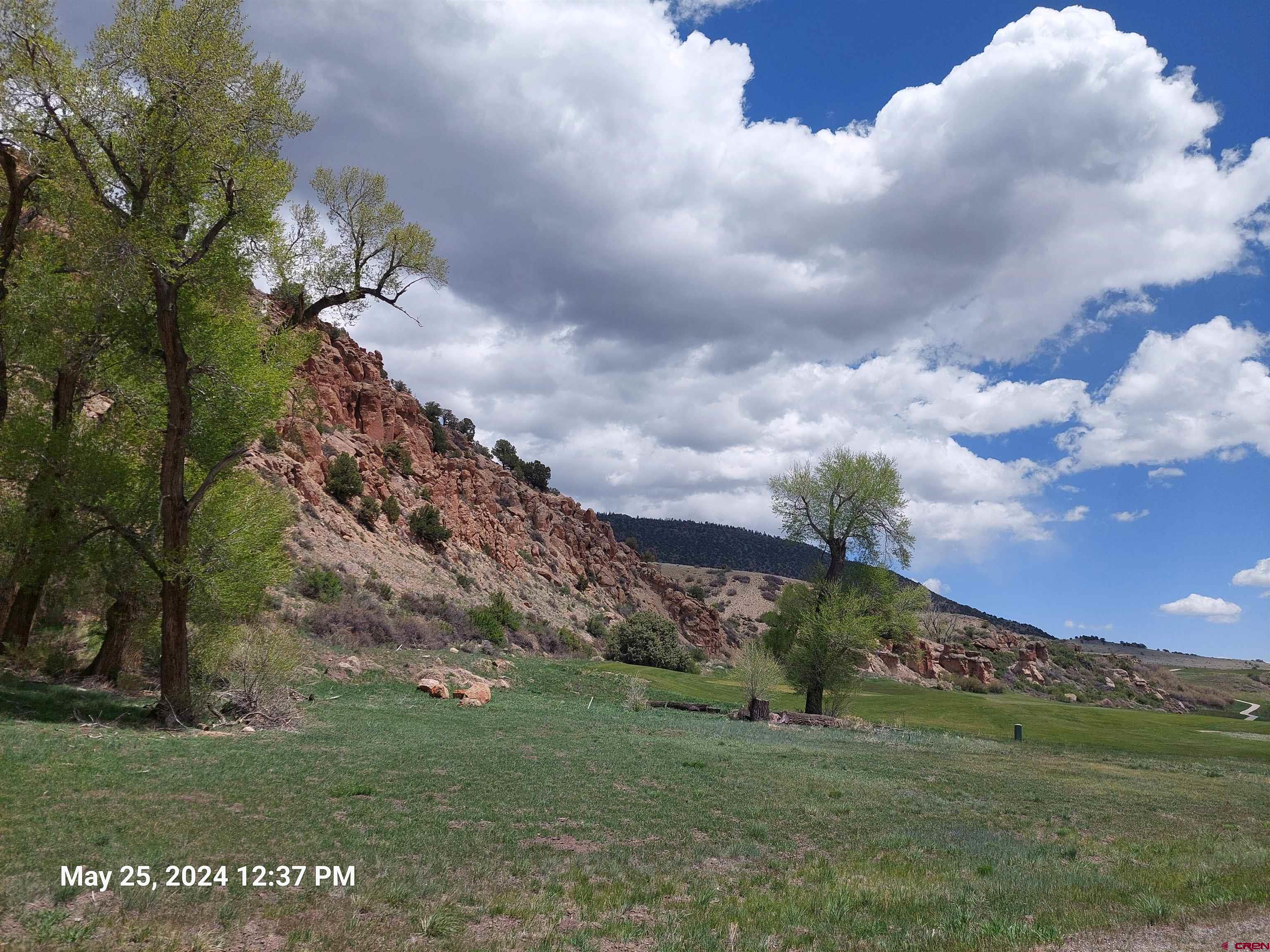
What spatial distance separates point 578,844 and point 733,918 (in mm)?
3233

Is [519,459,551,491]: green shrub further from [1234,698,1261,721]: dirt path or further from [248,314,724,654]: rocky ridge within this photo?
[1234,698,1261,721]: dirt path

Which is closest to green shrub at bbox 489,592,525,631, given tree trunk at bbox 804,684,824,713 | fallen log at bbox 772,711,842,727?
tree trunk at bbox 804,684,824,713

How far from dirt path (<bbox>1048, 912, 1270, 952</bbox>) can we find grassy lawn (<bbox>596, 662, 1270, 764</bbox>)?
25.9 meters

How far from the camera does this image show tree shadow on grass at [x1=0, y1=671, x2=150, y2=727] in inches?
572

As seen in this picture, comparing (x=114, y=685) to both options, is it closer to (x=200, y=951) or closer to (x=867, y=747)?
(x=200, y=951)

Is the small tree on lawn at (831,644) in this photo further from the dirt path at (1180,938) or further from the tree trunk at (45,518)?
the tree trunk at (45,518)

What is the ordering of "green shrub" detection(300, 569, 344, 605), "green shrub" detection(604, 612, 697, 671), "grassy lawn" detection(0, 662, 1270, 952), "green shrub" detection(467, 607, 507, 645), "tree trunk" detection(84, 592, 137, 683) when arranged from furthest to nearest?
"green shrub" detection(604, 612, 697, 671) < "green shrub" detection(467, 607, 507, 645) < "green shrub" detection(300, 569, 344, 605) < "tree trunk" detection(84, 592, 137, 683) < "grassy lawn" detection(0, 662, 1270, 952)

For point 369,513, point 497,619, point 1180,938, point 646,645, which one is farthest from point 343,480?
point 1180,938

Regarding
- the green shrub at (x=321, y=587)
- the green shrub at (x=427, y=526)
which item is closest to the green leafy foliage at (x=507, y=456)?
the green shrub at (x=427, y=526)

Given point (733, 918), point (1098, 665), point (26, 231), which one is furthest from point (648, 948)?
point (1098, 665)

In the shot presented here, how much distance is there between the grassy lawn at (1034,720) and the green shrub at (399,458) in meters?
30.2

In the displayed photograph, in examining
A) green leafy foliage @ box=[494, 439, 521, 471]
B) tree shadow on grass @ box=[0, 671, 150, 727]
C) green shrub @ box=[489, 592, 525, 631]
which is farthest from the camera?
green leafy foliage @ box=[494, 439, 521, 471]

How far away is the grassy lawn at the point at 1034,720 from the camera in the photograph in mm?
30500

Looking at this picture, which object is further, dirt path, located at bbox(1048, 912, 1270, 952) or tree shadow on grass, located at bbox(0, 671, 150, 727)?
tree shadow on grass, located at bbox(0, 671, 150, 727)
